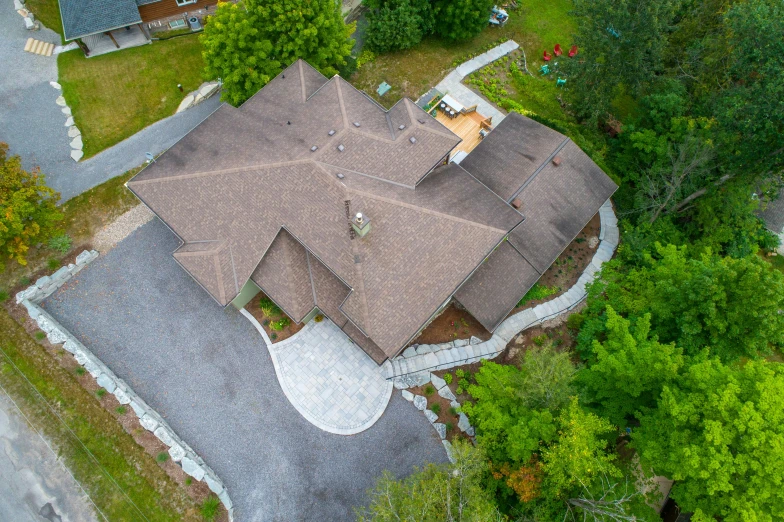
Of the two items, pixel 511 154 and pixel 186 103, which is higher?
pixel 186 103

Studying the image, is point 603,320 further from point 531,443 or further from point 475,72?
point 475,72

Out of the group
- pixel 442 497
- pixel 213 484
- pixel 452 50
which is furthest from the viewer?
pixel 452 50

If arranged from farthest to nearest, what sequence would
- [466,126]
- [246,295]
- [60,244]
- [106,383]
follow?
[466,126] < [60,244] < [246,295] < [106,383]

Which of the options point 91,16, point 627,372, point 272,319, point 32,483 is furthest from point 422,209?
point 91,16

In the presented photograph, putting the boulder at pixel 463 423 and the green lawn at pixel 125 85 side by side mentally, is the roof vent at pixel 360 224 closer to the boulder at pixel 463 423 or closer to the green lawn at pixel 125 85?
the boulder at pixel 463 423

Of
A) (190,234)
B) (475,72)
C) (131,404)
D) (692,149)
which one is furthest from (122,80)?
(692,149)

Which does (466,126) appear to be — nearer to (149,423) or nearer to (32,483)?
(149,423)
